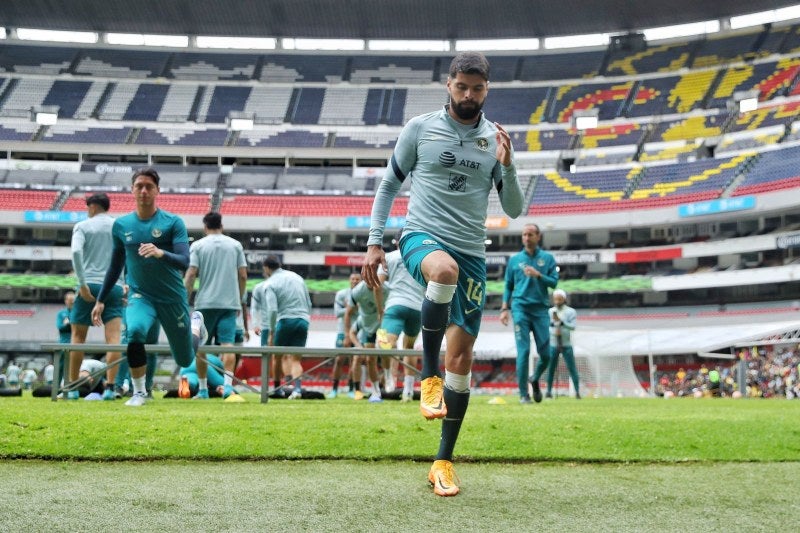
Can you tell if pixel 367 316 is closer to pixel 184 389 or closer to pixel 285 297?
pixel 285 297

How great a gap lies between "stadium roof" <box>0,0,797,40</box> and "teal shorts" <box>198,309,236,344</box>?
41.8 meters

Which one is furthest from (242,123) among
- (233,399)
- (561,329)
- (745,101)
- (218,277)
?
(218,277)

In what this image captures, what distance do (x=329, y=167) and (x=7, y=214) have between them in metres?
18.8

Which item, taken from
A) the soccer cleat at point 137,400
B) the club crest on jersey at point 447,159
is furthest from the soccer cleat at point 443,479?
the soccer cleat at point 137,400

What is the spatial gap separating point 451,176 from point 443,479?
61.9 inches

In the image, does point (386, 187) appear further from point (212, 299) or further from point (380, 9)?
point (380, 9)

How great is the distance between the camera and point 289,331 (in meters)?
11.1

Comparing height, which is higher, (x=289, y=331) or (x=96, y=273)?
(x=96, y=273)

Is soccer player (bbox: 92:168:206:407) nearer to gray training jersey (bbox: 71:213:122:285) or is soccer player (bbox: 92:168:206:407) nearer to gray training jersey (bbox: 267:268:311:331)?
gray training jersey (bbox: 71:213:122:285)

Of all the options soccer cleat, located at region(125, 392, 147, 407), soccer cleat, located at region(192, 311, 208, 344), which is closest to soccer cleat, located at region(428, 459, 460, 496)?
soccer cleat, located at region(125, 392, 147, 407)

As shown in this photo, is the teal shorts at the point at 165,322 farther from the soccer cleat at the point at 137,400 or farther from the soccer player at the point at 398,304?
the soccer player at the point at 398,304

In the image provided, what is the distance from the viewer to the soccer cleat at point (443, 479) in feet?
12.0

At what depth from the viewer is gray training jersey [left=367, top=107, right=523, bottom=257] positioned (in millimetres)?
4305

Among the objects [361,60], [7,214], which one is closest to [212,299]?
[7,214]
